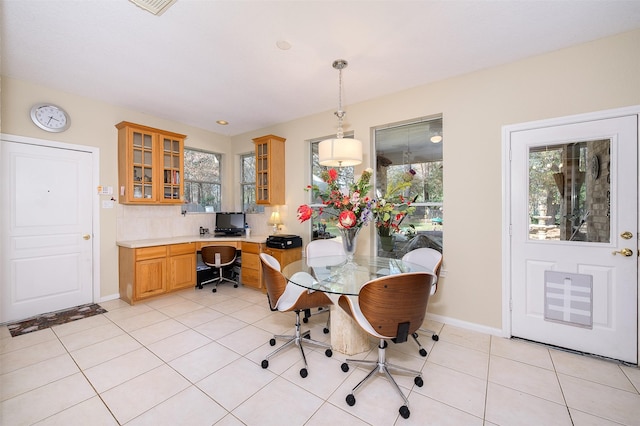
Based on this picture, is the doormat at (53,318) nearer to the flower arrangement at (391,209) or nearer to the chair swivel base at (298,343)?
the chair swivel base at (298,343)

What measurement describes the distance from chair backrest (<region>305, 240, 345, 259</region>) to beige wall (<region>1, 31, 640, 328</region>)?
21.2 inches

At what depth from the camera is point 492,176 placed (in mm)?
2785

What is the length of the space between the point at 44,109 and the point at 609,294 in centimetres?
633

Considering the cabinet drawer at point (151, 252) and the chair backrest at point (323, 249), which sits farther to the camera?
the cabinet drawer at point (151, 252)

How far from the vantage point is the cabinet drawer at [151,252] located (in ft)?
11.9

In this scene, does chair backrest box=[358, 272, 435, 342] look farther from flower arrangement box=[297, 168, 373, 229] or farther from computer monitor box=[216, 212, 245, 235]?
computer monitor box=[216, 212, 245, 235]

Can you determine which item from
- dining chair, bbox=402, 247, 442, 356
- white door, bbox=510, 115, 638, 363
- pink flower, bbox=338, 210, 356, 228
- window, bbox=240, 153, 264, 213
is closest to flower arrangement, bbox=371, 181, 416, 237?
pink flower, bbox=338, 210, 356, 228

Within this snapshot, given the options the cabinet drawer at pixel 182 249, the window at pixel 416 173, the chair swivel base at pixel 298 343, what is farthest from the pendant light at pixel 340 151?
the cabinet drawer at pixel 182 249

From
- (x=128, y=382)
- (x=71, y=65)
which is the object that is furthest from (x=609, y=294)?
(x=71, y=65)

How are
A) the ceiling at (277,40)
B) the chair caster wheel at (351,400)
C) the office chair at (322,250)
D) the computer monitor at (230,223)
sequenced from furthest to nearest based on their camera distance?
the computer monitor at (230,223)
the office chair at (322,250)
the ceiling at (277,40)
the chair caster wheel at (351,400)

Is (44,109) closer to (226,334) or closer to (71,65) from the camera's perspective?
Answer: (71,65)

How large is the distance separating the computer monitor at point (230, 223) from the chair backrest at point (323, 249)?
213 cm

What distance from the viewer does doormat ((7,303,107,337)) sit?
2.89m

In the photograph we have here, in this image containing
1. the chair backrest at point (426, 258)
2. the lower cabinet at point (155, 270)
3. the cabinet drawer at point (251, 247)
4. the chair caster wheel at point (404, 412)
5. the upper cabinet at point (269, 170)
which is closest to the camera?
the chair caster wheel at point (404, 412)
